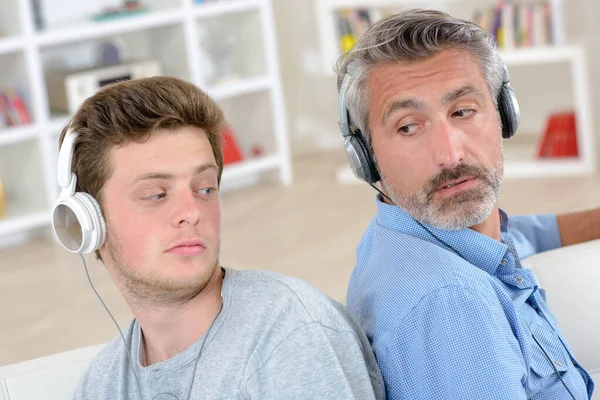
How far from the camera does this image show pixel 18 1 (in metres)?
4.69

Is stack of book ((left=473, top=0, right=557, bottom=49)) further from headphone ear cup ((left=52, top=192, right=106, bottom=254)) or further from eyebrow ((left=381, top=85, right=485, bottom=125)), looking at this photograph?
headphone ear cup ((left=52, top=192, right=106, bottom=254))

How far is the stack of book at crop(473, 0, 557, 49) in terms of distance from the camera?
5.06 metres

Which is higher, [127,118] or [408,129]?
[127,118]

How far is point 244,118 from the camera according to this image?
5.74 m

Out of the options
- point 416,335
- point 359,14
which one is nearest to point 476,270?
point 416,335

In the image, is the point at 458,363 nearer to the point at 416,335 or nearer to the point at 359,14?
the point at 416,335

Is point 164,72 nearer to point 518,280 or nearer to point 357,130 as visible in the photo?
point 357,130

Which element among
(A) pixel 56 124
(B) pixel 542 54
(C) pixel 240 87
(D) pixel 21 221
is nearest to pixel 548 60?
(B) pixel 542 54

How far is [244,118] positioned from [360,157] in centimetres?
406

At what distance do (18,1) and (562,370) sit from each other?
12.4 ft

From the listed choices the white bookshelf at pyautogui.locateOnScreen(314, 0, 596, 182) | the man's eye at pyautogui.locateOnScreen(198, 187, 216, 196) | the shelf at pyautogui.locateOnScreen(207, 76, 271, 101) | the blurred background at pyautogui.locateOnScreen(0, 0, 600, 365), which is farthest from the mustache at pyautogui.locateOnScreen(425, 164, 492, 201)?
the shelf at pyautogui.locateOnScreen(207, 76, 271, 101)

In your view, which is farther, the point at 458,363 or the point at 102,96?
the point at 102,96

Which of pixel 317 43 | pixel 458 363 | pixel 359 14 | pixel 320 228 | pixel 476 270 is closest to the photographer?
pixel 458 363

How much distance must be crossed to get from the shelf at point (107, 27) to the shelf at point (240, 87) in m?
0.42
